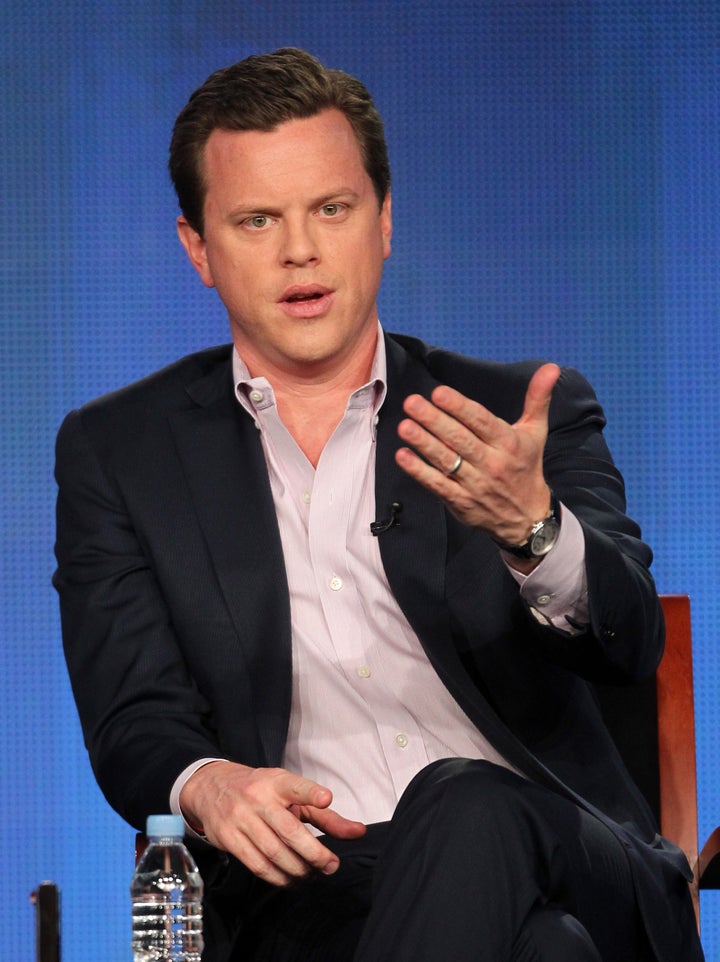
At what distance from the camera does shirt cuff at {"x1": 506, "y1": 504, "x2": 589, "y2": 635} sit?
162 cm

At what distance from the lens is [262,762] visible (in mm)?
1978

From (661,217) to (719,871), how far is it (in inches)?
62.6

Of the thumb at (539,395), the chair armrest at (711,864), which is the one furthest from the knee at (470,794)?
the chair armrest at (711,864)

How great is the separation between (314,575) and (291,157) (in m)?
0.56

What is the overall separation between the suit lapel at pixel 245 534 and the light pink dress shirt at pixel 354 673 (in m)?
0.03

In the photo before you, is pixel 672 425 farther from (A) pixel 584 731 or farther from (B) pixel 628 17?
(A) pixel 584 731

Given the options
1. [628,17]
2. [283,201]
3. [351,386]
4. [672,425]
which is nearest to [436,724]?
[351,386]

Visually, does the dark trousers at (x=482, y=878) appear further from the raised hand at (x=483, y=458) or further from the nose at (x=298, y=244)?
the nose at (x=298, y=244)

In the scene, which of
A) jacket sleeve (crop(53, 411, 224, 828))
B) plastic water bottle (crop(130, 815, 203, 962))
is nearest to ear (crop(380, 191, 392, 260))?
jacket sleeve (crop(53, 411, 224, 828))

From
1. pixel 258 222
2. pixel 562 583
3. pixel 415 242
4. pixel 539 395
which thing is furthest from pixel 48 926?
pixel 415 242

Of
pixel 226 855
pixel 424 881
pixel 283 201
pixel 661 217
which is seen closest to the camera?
pixel 424 881

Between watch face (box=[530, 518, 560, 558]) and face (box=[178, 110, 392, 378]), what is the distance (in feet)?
1.79

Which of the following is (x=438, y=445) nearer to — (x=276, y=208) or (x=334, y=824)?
(x=334, y=824)

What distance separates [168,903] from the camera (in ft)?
6.21
